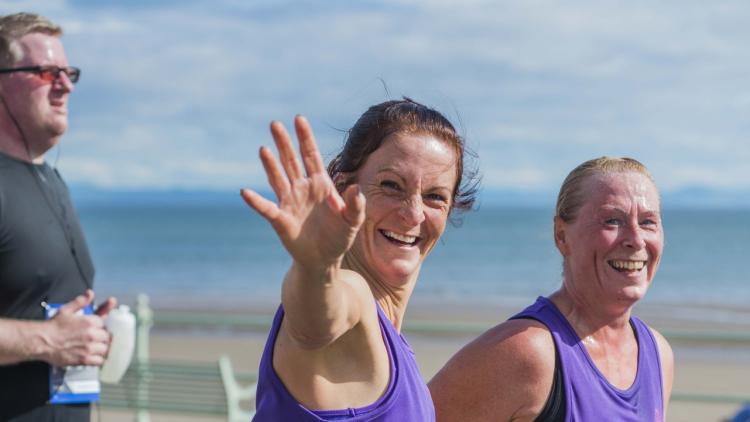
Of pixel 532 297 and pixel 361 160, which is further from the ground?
pixel 361 160

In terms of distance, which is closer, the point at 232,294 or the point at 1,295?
the point at 1,295

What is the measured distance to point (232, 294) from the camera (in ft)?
125

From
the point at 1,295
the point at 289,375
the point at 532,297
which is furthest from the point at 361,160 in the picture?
the point at 532,297

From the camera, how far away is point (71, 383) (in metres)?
3.48

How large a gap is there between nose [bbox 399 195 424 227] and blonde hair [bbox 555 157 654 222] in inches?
34.5

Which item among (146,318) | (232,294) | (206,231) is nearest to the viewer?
(146,318)

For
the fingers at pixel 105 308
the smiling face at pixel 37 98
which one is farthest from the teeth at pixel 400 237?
the smiling face at pixel 37 98

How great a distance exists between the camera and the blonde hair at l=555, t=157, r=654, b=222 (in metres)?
3.38

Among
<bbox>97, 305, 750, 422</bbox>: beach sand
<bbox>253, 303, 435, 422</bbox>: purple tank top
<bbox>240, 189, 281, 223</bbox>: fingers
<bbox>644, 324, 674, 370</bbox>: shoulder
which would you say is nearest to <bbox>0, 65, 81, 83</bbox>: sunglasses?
<bbox>253, 303, 435, 422</bbox>: purple tank top

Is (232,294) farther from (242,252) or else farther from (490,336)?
(490,336)

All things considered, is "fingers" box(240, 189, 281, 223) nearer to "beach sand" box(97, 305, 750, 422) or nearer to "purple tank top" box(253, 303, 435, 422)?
"purple tank top" box(253, 303, 435, 422)

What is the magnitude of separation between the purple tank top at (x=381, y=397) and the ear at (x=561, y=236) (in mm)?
1043

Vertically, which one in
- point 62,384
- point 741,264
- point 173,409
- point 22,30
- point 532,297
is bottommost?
point 741,264

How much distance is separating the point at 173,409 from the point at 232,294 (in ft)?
99.4
